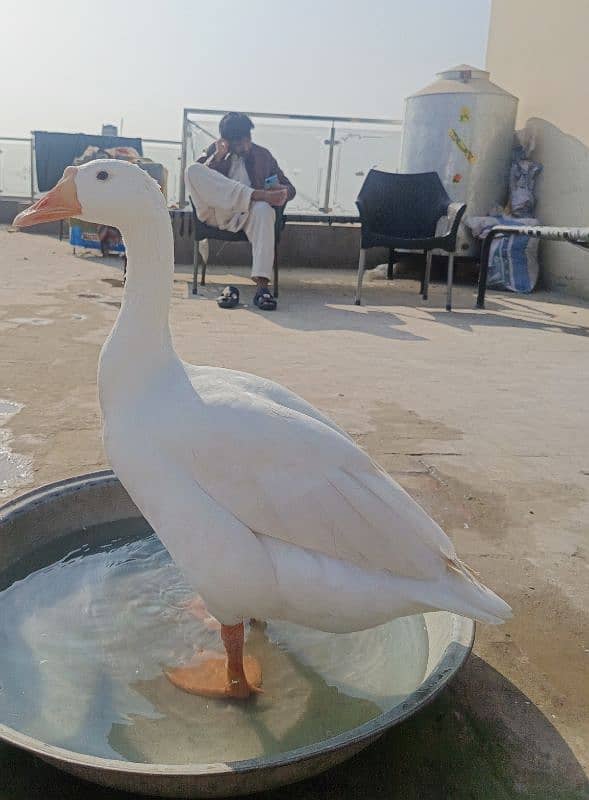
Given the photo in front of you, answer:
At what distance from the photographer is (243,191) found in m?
5.96

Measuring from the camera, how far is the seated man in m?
5.90

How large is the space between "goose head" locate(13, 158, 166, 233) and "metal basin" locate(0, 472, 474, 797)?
71 centimetres

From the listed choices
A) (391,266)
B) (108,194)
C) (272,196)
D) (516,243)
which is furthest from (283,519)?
(391,266)

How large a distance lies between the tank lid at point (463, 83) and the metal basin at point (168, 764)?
24.1ft

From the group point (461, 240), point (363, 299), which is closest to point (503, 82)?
point (461, 240)

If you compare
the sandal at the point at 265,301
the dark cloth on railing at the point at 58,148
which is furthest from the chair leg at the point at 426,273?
the dark cloth on railing at the point at 58,148

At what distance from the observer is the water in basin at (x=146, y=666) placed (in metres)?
1.48

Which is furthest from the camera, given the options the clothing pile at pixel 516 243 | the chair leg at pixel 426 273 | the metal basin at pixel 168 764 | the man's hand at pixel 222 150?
the clothing pile at pixel 516 243

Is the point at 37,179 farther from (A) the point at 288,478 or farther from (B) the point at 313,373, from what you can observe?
(A) the point at 288,478

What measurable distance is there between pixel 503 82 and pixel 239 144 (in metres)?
4.52

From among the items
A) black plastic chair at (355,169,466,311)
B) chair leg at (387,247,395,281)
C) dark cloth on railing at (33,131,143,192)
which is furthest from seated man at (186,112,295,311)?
dark cloth on railing at (33,131,143,192)

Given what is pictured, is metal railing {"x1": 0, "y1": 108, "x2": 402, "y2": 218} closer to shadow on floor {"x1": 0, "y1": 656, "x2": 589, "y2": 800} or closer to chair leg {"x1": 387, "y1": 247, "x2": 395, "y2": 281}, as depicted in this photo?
chair leg {"x1": 387, "y1": 247, "x2": 395, "y2": 281}

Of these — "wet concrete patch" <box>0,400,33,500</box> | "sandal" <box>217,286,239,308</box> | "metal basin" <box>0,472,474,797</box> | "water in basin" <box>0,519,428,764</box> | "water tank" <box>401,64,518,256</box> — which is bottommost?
"water in basin" <box>0,519,428,764</box>

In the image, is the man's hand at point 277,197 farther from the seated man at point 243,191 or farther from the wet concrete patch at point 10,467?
the wet concrete patch at point 10,467
